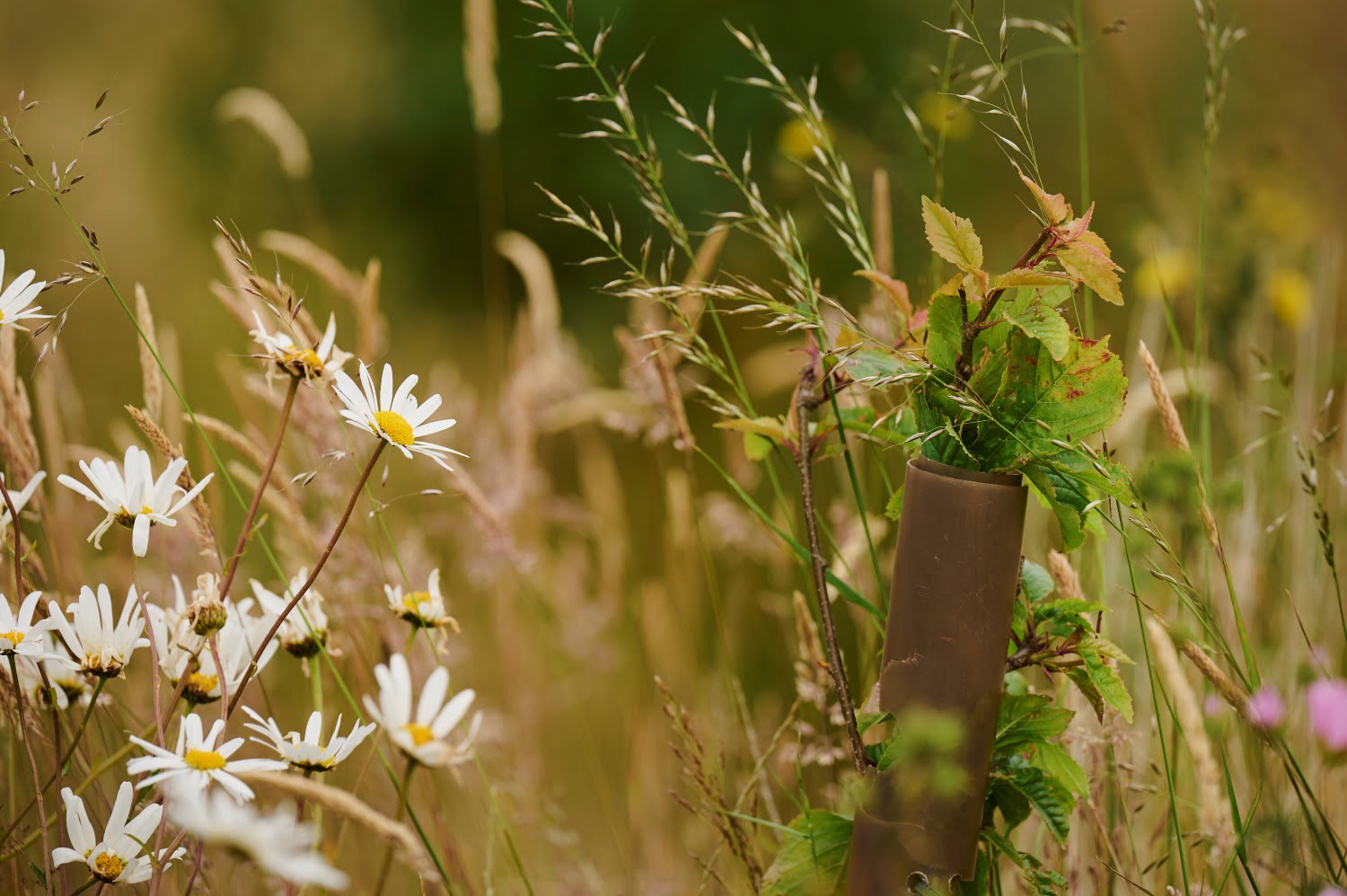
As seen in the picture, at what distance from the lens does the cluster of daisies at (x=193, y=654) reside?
428mm

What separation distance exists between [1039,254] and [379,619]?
64 centimetres

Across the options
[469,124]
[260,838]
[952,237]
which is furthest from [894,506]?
[469,124]

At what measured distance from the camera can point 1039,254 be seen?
48cm

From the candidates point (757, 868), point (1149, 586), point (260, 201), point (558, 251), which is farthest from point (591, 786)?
point (260, 201)

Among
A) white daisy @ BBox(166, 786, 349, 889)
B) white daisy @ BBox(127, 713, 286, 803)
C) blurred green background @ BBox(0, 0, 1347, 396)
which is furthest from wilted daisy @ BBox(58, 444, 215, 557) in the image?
blurred green background @ BBox(0, 0, 1347, 396)

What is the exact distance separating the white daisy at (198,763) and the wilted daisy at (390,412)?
0.54 ft

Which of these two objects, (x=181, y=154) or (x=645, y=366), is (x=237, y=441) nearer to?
(x=645, y=366)

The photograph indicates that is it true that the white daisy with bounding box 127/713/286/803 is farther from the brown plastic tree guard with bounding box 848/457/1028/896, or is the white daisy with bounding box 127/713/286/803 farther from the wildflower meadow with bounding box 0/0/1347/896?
the brown plastic tree guard with bounding box 848/457/1028/896

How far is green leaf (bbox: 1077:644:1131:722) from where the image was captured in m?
0.50

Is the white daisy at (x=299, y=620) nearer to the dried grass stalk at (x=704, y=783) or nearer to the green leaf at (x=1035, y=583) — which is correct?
the dried grass stalk at (x=704, y=783)

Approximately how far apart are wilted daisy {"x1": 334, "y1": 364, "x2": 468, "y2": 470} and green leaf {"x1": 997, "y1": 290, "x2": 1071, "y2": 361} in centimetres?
30

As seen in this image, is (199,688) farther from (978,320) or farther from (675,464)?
(675,464)

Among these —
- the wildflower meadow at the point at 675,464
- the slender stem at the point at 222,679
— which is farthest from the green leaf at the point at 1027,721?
the slender stem at the point at 222,679

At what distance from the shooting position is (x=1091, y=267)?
0.47 meters
